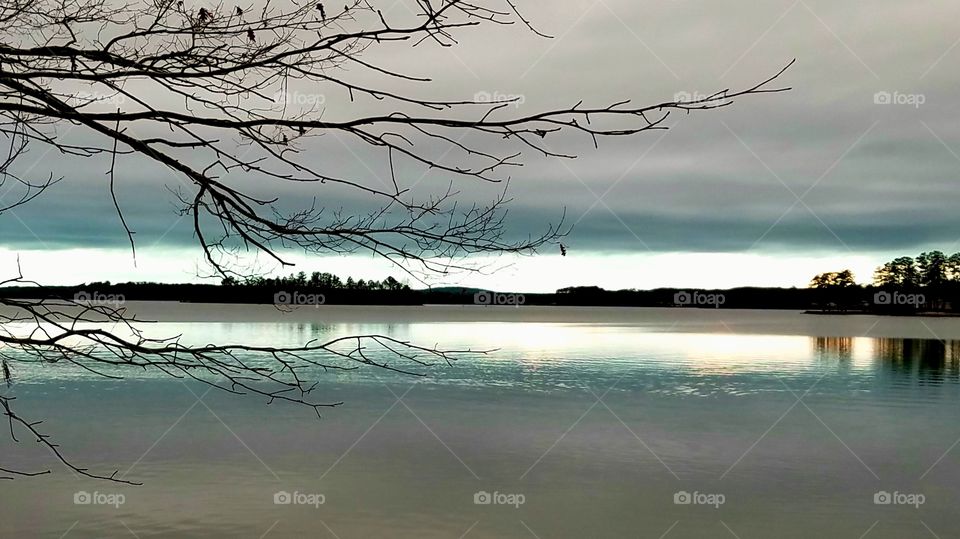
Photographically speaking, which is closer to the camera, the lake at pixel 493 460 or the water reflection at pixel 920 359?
the lake at pixel 493 460

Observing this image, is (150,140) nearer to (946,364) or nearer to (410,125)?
(410,125)

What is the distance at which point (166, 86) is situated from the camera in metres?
3.40

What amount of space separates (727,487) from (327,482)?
5963 millimetres

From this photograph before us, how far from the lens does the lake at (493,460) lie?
11.5 m

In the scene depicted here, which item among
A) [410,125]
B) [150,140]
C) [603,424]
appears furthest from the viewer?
[603,424]

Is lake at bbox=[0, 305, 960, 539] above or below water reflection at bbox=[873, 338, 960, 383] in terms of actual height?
below

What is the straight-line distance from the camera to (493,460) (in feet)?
49.6

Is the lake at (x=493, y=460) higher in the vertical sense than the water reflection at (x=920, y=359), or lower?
lower

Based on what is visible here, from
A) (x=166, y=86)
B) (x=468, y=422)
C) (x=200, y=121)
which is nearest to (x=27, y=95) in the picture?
(x=166, y=86)

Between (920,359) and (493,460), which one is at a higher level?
(920,359)

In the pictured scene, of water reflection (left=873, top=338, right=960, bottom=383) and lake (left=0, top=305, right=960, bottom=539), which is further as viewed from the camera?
water reflection (left=873, top=338, right=960, bottom=383)

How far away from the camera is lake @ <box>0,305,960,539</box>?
454 inches

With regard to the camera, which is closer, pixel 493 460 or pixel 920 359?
pixel 493 460

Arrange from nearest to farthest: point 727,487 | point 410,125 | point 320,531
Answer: point 410,125
point 320,531
point 727,487
